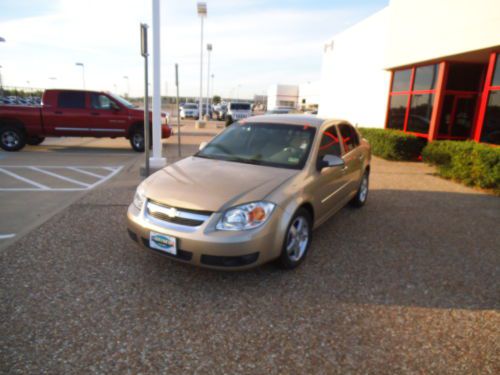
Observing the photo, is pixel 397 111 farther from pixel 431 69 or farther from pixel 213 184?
pixel 213 184

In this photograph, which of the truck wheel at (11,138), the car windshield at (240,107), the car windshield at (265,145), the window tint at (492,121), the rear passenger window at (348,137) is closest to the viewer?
the car windshield at (265,145)

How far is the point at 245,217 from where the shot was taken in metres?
3.21

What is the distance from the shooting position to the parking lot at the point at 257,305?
8.28 feet

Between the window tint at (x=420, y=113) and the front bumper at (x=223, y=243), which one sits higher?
the window tint at (x=420, y=113)

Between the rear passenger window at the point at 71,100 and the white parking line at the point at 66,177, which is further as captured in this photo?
the rear passenger window at the point at 71,100

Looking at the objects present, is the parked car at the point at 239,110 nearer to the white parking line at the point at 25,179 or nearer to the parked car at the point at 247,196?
the white parking line at the point at 25,179

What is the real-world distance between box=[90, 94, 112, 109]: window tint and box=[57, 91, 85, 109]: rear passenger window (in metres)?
0.28

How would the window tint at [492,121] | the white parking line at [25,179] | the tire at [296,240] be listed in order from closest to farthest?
the tire at [296,240] < the white parking line at [25,179] < the window tint at [492,121]

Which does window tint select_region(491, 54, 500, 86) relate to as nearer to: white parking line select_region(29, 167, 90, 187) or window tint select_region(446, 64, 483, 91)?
window tint select_region(446, 64, 483, 91)

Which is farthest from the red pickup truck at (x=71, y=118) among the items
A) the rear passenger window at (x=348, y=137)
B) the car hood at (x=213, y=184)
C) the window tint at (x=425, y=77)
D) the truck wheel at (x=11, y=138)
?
the window tint at (x=425, y=77)

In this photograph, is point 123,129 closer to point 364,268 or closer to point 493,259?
point 364,268

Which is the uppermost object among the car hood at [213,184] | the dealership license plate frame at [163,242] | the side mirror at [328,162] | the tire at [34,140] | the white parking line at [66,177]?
the side mirror at [328,162]

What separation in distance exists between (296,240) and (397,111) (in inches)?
451

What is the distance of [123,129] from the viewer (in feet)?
38.2
